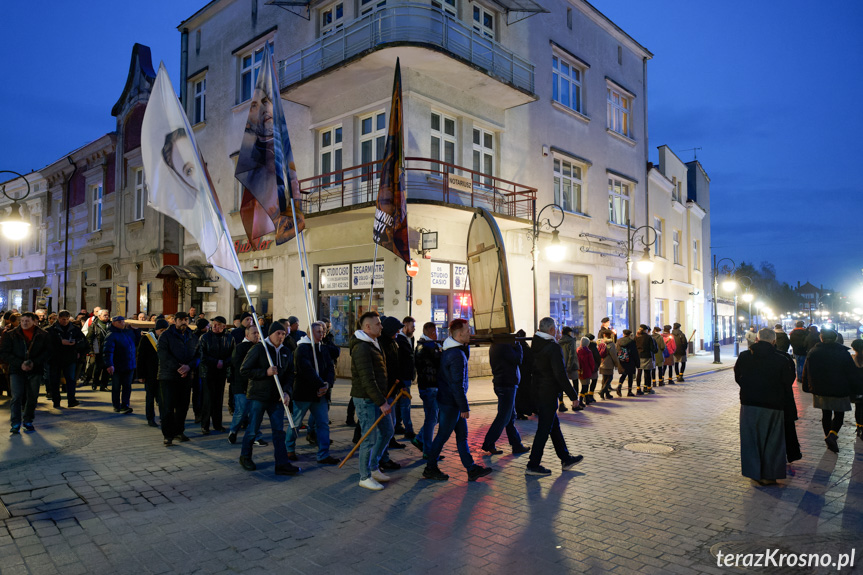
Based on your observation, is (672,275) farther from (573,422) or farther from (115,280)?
(115,280)

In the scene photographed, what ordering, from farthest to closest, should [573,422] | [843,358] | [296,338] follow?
[573,422], [296,338], [843,358]

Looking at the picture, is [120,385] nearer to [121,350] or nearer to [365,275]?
[121,350]

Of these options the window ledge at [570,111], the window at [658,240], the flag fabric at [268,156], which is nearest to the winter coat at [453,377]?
the flag fabric at [268,156]

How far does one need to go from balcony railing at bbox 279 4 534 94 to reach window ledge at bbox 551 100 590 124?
6.38 ft

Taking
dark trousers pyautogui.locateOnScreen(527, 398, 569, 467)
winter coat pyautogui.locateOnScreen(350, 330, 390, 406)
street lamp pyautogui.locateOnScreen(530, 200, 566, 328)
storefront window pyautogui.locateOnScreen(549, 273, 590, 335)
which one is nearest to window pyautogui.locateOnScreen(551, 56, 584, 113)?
street lamp pyautogui.locateOnScreen(530, 200, 566, 328)

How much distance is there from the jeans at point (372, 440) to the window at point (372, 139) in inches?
423

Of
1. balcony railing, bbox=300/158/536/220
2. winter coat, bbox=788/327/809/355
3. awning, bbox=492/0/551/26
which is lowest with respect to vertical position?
winter coat, bbox=788/327/809/355

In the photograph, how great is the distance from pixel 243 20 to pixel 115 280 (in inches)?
525

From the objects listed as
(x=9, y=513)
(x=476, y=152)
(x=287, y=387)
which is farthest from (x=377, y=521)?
(x=476, y=152)

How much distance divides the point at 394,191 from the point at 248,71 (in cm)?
1340

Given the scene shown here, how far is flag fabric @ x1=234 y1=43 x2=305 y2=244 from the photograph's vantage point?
8414mm

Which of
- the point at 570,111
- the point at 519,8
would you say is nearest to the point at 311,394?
the point at 519,8

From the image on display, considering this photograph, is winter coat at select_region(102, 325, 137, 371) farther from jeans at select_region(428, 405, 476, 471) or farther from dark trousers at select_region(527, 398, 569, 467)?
dark trousers at select_region(527, 398, 569, 467)

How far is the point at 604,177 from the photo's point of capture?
23328 millimetres
